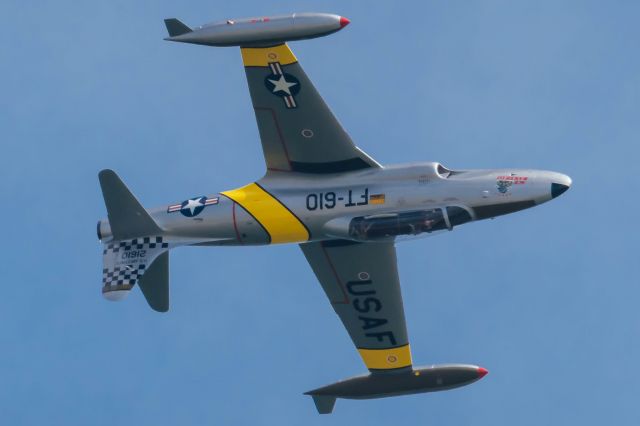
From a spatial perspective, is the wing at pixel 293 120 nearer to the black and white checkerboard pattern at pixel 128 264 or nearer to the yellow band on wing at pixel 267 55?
the yellow band on wing at pixel 267 55

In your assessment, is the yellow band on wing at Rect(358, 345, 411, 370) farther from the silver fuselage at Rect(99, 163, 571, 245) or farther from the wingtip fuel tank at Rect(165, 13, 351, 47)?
the wingtip fuel tank at Rect(165, 13, 351, 47)

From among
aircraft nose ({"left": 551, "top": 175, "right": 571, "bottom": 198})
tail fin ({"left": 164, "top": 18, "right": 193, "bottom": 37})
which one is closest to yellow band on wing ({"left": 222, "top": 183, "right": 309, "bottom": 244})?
tail fin ({"left": 164, "top": 18, "right": 193, "bottom": 37})

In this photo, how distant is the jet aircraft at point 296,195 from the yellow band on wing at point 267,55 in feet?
0.10

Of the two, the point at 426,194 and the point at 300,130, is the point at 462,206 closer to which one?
the point at 426,194

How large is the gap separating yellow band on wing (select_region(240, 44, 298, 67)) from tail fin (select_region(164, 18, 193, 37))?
1.89 m

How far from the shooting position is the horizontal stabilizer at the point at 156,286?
170 feet

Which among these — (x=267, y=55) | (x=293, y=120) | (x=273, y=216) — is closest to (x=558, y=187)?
(x=293, y=120)

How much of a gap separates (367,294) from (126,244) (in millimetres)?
8553

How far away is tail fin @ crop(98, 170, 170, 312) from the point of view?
5062cm

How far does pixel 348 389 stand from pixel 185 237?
8602 millimetres

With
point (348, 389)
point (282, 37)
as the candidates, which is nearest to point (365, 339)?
point (348, 389)

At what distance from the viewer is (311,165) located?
5053 centimetres

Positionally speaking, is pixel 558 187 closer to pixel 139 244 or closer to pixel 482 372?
pixel 482 372

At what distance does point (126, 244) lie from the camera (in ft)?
168
